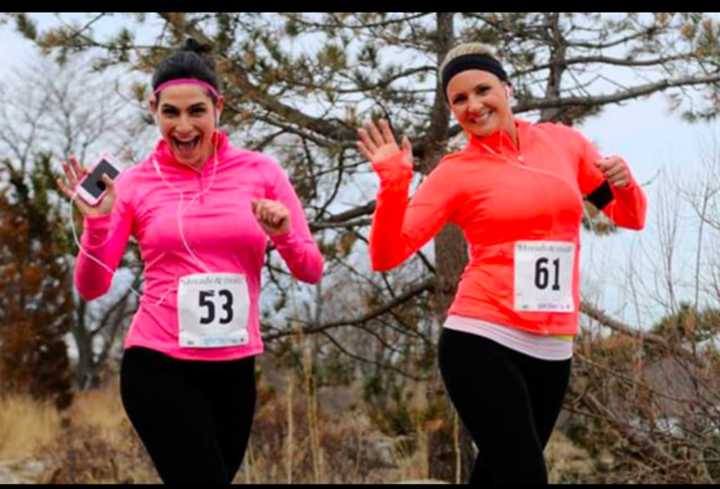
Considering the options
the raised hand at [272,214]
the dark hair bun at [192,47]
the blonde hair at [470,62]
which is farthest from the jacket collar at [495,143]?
the dark hair bun at [192,47]

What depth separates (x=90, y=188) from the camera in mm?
3379

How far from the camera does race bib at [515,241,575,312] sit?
3.39m

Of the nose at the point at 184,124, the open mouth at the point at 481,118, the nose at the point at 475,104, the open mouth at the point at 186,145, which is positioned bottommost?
the open mouth at the point at 186,145

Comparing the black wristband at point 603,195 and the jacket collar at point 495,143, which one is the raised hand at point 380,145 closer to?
the jacket collar at point 495,143

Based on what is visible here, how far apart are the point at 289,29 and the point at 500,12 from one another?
1547mm

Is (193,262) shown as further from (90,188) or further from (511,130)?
(511,130)

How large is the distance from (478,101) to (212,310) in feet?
3.43

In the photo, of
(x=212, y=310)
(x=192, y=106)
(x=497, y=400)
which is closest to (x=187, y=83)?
(x=192, y=106)

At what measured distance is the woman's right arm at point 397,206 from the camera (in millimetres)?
3268

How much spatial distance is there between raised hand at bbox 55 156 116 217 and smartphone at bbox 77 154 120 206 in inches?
0.4

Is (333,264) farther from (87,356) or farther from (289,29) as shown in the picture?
(87,356)

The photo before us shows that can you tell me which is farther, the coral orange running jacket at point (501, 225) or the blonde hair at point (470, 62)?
the blonde hair at point (470, 62)

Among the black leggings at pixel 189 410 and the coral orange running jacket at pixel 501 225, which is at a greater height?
the coral orange running jacket at pixel 501 225

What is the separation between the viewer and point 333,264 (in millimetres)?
9023
